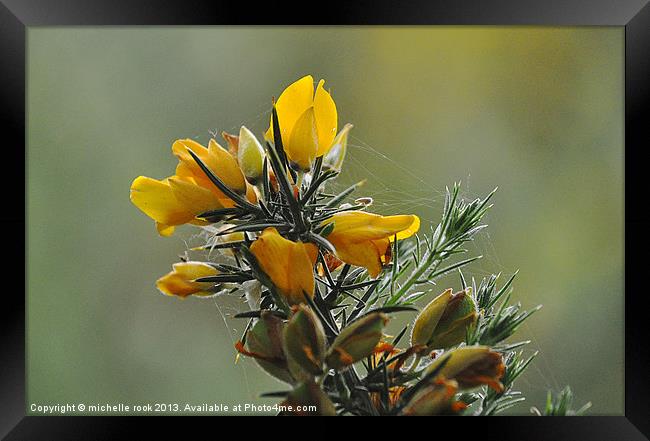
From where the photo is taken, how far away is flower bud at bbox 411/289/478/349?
1.60 ft

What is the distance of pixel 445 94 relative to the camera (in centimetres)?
81

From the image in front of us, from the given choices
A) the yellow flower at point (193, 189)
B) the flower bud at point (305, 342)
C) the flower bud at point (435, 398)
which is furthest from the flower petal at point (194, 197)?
the flower bud at point (435, 398)

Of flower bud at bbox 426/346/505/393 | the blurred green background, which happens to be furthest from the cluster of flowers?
the blurred green background

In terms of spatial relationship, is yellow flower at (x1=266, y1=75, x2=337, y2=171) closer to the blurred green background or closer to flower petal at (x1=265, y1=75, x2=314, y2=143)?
flower petal at (x1=265, y1=75, x2=314, y2=143)

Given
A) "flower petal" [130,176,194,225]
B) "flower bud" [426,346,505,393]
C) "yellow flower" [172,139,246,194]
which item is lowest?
"flower bud" [426,346,505,393]

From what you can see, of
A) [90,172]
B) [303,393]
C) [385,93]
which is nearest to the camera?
[303,393]

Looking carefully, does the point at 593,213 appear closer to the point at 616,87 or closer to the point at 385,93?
the point at 616,87

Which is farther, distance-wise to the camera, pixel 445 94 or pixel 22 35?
pixel 445 94

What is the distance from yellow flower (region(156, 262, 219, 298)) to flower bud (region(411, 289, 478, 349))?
169 mm

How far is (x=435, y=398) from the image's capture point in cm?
45

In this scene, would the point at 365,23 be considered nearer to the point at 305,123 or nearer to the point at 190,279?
the point at 305,123

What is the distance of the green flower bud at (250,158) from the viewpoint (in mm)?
481

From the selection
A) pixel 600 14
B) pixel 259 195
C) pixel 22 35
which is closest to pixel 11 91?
pixel 22 35

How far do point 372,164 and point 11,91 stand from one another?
0.40m
